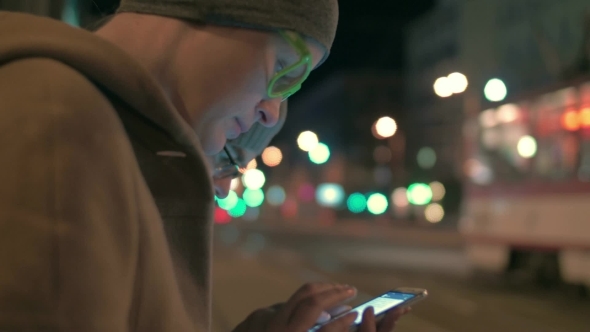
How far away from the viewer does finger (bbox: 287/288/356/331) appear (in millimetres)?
1288

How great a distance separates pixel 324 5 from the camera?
1.21m

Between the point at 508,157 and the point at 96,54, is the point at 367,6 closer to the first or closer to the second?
the point at 508,157

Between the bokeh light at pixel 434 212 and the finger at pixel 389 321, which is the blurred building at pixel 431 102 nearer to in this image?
the bokeh light at pixel 434 212

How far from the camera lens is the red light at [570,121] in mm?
7840

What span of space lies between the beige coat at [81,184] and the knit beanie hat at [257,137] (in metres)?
0.64

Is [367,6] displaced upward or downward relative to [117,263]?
upward

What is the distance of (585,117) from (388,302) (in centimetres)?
692

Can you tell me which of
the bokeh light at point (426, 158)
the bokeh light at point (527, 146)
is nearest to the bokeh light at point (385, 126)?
the bokeh light at point (527, 146)

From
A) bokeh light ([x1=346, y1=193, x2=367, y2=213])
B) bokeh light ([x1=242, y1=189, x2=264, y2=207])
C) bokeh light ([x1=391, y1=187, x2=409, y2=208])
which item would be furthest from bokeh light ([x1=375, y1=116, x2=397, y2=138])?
bokeh light ([x1=242, y1=189, x2=264, y2=207])

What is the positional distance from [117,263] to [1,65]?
33cm

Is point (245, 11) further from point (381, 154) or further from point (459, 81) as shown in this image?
point (381, 154)

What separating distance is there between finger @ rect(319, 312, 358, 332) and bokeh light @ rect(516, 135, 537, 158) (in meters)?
7.96

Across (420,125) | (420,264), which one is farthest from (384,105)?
(420,264)

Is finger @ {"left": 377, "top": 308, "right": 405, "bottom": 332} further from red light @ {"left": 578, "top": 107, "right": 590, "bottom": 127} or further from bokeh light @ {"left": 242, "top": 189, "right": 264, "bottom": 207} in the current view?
bokeh light @ {"left": 242, "top": 189, "right": 264, "bottom": 207}
